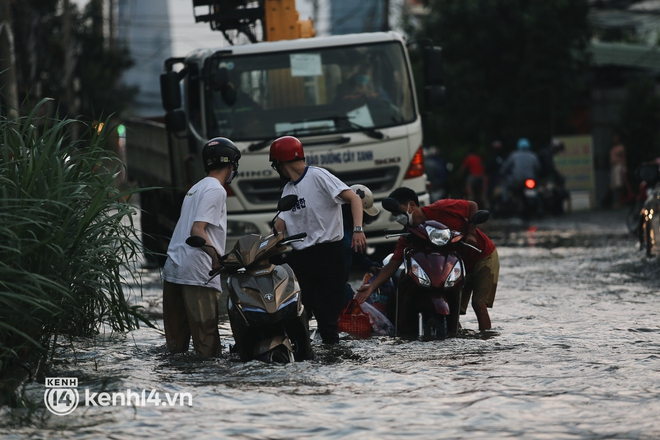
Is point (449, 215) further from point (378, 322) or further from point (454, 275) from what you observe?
point (378, 322)

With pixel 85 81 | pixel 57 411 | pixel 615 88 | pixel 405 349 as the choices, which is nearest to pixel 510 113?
pixel 615 88

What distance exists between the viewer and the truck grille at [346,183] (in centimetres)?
1291

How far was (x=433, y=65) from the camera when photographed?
516 inches

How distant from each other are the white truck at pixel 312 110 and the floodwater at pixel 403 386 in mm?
3633

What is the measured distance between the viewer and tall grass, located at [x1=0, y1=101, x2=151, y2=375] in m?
5.94

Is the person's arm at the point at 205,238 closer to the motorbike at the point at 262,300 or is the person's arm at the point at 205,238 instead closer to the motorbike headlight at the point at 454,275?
the motorbike at the point at 262,300

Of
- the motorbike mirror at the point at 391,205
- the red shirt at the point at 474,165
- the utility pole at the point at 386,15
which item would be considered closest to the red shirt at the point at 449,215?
the motorbike mirror at the point at 391,205

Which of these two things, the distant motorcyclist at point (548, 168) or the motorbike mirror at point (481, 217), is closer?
the motorbike mirror at point (481, 217)

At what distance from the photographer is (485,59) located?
99.7ft

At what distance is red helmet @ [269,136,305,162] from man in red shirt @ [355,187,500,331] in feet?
3.14

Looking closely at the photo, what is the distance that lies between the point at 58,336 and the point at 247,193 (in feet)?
20.9
